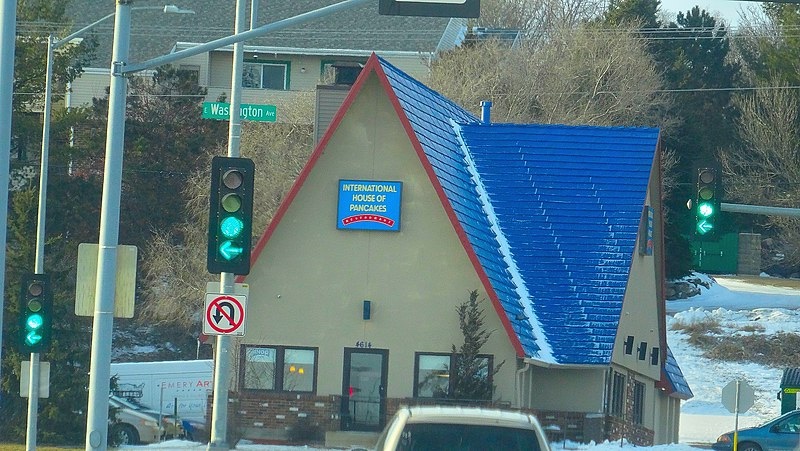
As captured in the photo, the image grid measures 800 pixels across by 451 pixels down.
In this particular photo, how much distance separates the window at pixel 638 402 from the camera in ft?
117

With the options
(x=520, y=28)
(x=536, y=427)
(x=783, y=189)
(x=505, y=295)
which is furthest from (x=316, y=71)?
(x=536, y=427)

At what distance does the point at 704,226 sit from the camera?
22.5 metres

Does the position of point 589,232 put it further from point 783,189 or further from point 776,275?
point 776,275

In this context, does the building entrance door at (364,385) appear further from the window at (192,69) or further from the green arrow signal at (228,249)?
the window at (192,69)

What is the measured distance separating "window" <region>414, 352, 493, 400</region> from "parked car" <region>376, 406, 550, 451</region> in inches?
737

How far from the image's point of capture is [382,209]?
30.5 meters

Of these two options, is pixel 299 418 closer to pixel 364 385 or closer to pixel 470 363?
pixel 364 385

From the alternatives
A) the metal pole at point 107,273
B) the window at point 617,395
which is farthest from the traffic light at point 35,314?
the window at point 617,395

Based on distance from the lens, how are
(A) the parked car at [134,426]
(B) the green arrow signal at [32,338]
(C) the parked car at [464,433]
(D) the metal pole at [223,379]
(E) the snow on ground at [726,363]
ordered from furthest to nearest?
(E) the snow on ground at [726,363] → (A) the parked car at [134,426] → (D) the metal pole at [223,379] → (B) the green arrow signal at [32,338] → (C) the parked car at [464,433]

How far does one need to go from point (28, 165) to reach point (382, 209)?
23861 mm

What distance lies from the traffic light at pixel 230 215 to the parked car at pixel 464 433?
407 centimetres

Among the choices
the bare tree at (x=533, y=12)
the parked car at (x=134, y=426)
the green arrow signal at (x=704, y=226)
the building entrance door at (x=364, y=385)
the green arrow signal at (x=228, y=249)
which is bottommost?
the parked car at (x=134, y=426)

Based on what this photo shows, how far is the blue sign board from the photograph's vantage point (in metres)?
30.4

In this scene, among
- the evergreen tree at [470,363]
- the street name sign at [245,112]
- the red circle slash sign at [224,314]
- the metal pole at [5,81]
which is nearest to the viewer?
the metal pole at [5,81]
